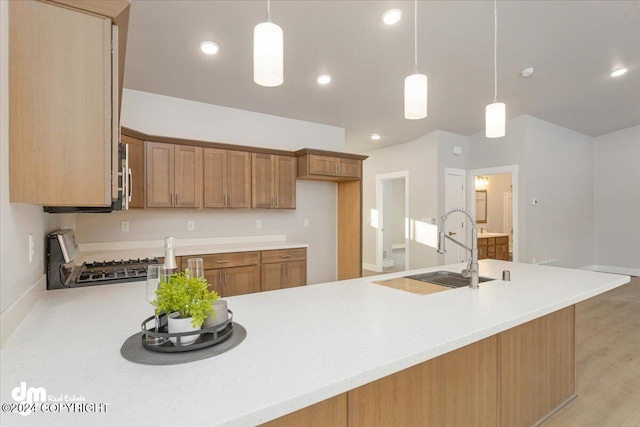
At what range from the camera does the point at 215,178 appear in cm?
379

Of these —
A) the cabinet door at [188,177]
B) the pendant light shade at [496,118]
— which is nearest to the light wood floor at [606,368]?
the pendant light shade at [496,118]

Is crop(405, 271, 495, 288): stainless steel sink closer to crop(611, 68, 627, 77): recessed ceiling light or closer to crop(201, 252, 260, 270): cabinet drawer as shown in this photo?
crop(201, 252, 260, 270): cabinet drawer

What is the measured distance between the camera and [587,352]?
3.04 meters

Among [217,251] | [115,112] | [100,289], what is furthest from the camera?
[217,251]

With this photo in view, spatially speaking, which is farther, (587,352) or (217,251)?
(217,251)

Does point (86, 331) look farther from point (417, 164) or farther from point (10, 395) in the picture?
point (417, 164)

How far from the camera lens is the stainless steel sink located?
2.08 metres

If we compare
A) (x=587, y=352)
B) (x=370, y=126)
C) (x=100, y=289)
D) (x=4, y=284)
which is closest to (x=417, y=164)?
(x=370, y=126)

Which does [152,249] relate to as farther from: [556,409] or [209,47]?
[556,409]

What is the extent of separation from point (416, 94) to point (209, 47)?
2.20 m

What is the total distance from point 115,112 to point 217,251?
229 cm

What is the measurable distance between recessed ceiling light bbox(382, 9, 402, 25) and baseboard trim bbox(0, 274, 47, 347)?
3.18 m

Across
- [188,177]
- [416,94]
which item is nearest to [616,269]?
[416,94]

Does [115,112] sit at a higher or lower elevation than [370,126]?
lower
